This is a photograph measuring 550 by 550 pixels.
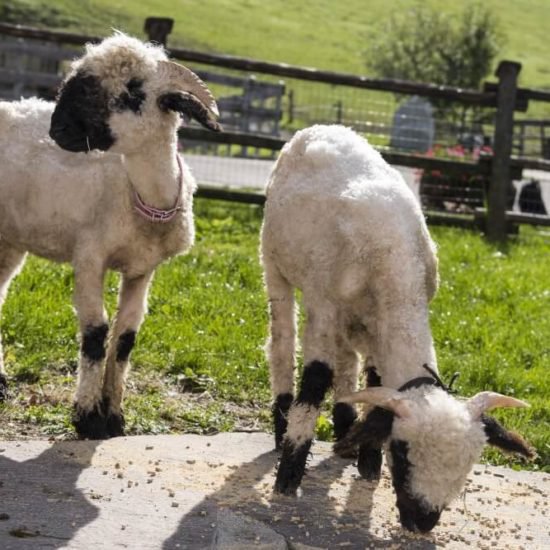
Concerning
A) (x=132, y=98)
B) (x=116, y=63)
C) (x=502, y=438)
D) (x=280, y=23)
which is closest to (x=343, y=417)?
(x=502, y=438)

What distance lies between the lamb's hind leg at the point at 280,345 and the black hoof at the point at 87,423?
3.46ft

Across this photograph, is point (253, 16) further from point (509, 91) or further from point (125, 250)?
point (125, 250)

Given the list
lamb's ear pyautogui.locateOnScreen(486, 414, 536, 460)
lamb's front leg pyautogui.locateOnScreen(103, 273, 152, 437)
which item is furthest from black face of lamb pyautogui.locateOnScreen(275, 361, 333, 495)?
lamb's front leg pyautogui.locateOnScreen(103, 273, 152, 437)

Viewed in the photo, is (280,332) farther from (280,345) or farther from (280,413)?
(280,413)

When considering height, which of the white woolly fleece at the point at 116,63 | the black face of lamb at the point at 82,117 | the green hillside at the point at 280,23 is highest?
the green hillside at the point at 280,23

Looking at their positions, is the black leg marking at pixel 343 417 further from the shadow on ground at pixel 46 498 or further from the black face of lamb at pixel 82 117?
the black face of lamb at pixel 82 117

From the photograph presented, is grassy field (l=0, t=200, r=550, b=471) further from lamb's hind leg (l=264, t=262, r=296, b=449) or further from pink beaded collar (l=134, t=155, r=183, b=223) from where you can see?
pink beaded collar (l=134, t=155, r=183, b=223)

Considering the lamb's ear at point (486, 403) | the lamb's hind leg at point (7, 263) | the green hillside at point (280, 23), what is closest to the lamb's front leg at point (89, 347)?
the lamb's hind leg at point (7, 263)

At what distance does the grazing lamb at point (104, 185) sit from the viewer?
6.54 metres

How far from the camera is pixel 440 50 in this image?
156 feet

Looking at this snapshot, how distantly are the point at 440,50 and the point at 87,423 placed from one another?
1679 inches

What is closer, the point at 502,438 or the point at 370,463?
the point at 502,438

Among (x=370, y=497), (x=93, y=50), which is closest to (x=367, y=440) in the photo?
(x=370, y=497)

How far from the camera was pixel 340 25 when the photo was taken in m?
87.1
